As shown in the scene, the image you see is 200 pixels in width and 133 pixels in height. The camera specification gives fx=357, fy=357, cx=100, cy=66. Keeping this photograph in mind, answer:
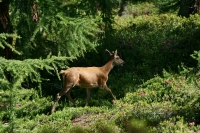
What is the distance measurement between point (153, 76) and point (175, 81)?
6.58 ft

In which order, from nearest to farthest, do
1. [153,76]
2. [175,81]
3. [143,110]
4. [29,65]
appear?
[29,65], [143,110], [175,81], [153,76]

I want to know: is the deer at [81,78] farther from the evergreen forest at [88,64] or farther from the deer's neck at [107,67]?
the evergreen forest at [88,64]

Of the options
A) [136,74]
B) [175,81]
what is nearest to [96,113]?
[175,81]

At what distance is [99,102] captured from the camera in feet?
38.5

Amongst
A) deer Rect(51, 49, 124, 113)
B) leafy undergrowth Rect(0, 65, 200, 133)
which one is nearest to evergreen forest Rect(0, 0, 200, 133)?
leafy undergrowth Rect(0, 65, 200, 133)

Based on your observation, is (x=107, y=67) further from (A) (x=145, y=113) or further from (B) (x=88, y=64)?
(A) (x=145, y=113)

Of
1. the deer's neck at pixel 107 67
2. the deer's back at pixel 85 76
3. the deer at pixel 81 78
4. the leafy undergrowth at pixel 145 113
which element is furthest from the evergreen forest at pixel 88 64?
the deer's neck at pixel 107 67

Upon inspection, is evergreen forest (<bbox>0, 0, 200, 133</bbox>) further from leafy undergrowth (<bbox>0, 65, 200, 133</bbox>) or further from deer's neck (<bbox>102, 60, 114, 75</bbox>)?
deer's neck (<bbox>102, 60, 114, 75</bbox>)

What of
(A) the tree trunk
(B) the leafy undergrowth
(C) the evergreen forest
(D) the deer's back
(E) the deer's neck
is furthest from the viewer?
(E) the deer's neck

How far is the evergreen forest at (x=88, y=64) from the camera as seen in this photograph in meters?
7.66

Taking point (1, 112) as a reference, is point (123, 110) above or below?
below

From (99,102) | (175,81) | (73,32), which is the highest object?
(73,32)

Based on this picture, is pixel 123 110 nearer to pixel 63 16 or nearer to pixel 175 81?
pixel 175 81

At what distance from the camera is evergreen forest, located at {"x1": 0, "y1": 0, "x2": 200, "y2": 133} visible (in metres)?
7.66
